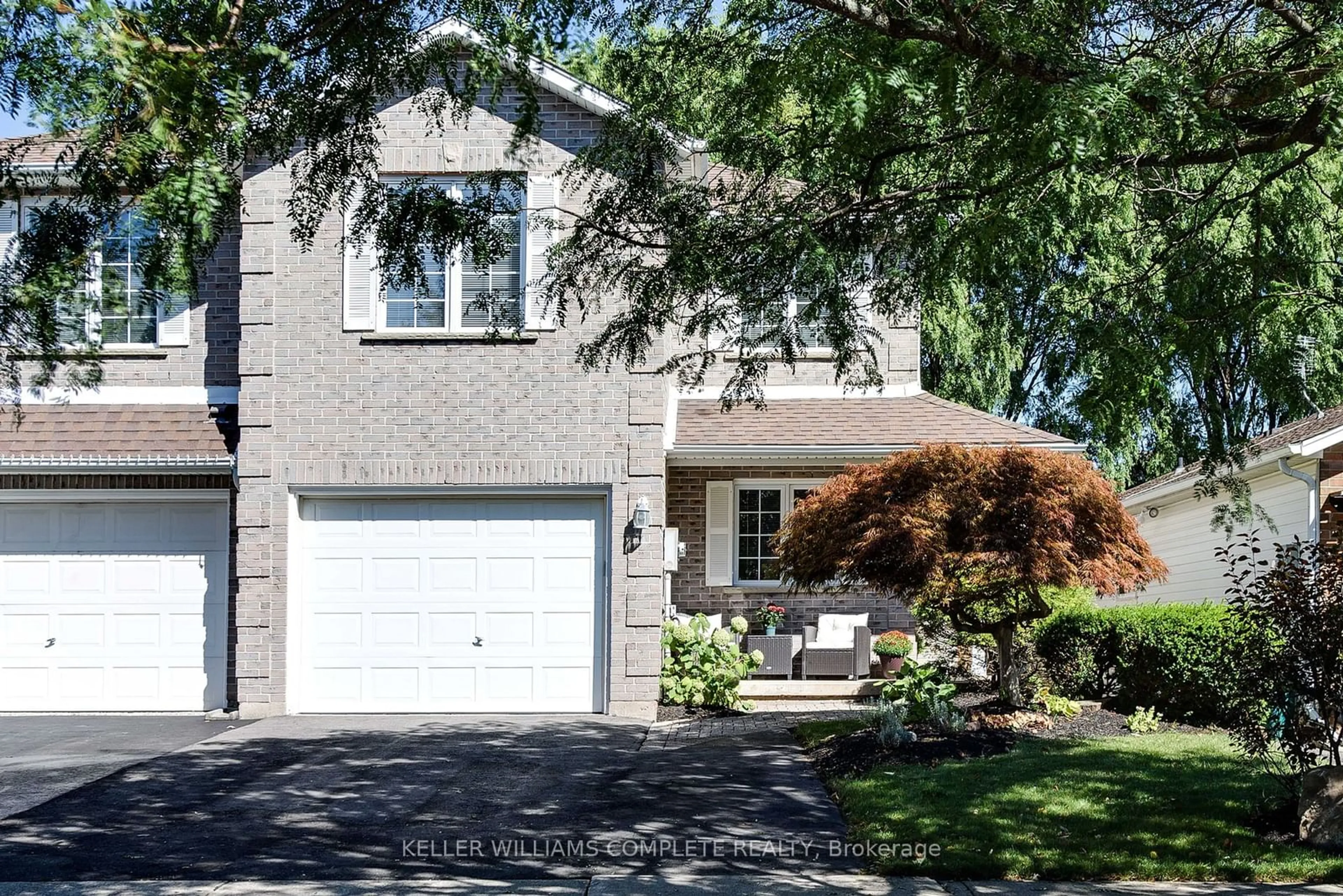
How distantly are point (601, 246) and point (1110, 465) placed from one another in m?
20.1

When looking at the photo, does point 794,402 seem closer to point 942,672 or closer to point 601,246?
point 942,672

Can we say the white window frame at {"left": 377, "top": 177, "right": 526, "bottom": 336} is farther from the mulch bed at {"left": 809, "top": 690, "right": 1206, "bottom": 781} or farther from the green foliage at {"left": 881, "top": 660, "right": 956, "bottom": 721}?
the mulch bed at {"left": 809, "top": 690, "right": 1206, "bottom": 781}

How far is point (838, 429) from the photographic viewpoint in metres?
16.8

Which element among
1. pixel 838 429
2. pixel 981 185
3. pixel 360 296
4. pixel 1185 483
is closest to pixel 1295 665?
pixel 981 185

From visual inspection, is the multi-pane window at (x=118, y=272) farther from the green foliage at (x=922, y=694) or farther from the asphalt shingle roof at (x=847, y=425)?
the asphalt shingle roof at (x=847, y=425)

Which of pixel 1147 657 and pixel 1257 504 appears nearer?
pixel 1257 504

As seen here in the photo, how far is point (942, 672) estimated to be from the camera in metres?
13.9

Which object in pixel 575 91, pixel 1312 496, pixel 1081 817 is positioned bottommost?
pixel 1081 817

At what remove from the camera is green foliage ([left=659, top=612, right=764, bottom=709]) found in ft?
46.5

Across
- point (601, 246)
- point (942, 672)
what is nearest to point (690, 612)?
point (942, 672)

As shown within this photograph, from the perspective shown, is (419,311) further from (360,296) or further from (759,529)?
(759,529)

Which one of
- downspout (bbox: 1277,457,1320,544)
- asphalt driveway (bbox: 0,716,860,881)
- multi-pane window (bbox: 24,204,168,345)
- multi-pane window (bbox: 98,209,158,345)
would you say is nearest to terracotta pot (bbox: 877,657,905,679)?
asphalt driveway (bbox: 0,716,860,881)

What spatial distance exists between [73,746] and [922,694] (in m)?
7.49

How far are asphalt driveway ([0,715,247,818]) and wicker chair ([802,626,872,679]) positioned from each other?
6.90m
